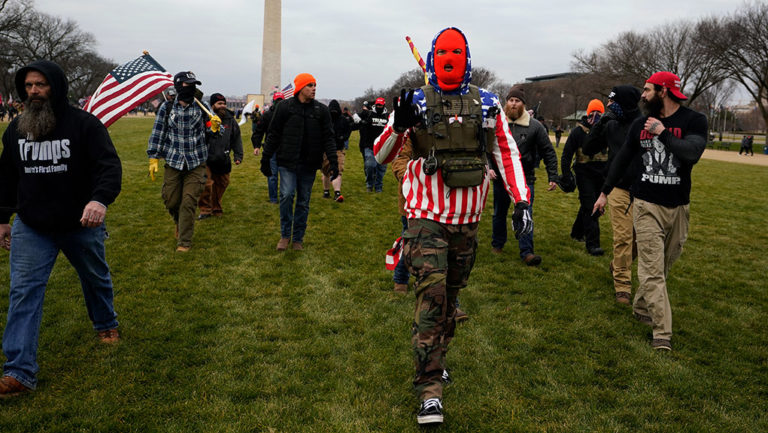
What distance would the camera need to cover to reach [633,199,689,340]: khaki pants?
4.60 meters

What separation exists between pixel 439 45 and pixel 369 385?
8.16 feet

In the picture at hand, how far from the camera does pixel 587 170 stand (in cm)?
745

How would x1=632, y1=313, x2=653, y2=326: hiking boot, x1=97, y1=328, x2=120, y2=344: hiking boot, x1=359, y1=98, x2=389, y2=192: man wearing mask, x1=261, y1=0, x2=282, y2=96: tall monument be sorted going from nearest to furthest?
x1=97, y1=328, x2=120, y2=344: hiking boot, x1=632, y1=313, x2=653, y2=326: hiking boot, x1=359, y1=98, x2=389, y2=192: man wearing mask, x1=261, y1=0, x2=282, y2=96: tall monument

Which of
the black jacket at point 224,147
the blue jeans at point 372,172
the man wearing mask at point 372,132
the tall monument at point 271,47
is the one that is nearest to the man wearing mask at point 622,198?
the man wearing mask at point 372,132

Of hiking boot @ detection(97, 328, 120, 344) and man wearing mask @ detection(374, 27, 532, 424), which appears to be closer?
man wearing mask @ detection(374, 27, 532, 424)

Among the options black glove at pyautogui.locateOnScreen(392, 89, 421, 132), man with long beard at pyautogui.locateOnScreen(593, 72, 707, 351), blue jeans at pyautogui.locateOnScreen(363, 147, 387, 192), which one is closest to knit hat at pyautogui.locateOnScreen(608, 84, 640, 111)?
man with long beard at pyautogui.locateOnScreen(593, 72, 707, 351)

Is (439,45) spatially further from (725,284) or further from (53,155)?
(725,284)

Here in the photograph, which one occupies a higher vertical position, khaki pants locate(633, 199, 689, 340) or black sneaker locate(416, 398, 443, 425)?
khaki pants locate(633, 199, 689, 340)

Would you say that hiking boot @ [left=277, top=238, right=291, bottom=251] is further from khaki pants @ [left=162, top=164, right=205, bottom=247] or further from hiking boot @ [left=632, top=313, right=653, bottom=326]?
hiking boot @ [left=632, top=313, right=653, bottom=326]

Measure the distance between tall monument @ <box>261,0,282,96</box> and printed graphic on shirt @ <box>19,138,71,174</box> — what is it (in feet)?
157

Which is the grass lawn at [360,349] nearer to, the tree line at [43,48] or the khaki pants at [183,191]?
the khaki pants at [183,191]

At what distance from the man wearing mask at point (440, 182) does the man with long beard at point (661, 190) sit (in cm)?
181

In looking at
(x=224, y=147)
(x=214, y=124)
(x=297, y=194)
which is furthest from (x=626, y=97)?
(x=224, y=147)

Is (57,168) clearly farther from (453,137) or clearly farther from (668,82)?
(668,82)
